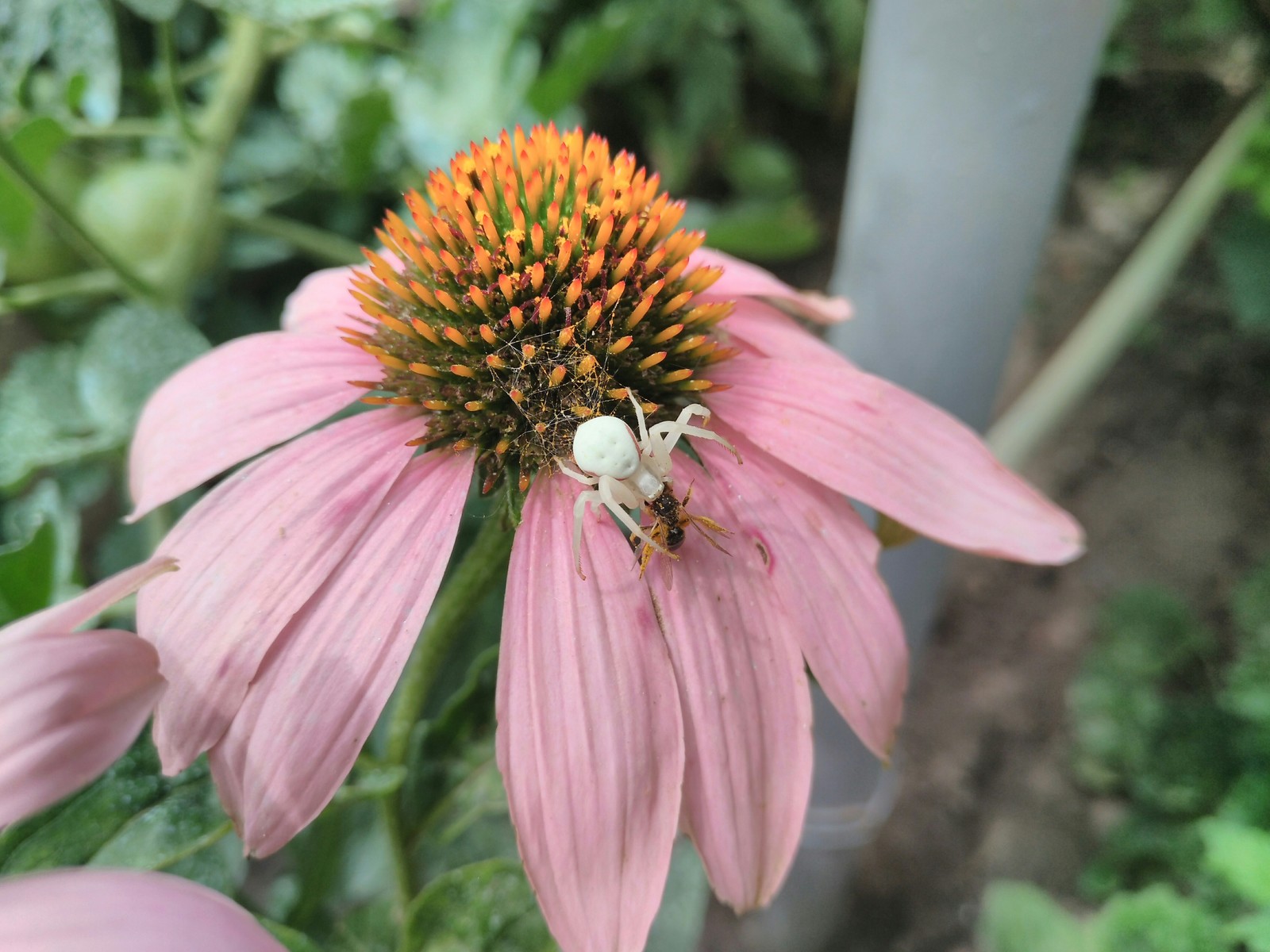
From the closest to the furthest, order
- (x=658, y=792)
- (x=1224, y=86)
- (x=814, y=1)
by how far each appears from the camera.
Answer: (x=658, y=792) < (x=1224, y=86) < (x=814, y=1)

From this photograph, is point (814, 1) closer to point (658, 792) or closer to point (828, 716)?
point (828, 716)

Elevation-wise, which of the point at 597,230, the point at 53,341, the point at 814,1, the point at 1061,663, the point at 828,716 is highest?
the point at 814,1

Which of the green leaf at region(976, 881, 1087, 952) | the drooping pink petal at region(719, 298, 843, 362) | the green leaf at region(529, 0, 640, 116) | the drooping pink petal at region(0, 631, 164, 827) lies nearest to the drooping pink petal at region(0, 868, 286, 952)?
the drooping pink petal at region(0, 631, 164, 827)

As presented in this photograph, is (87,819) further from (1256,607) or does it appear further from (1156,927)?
(1256,607)

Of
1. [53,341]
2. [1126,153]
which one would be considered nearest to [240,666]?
[53,341]

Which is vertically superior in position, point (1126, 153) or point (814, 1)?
point (814, 1)

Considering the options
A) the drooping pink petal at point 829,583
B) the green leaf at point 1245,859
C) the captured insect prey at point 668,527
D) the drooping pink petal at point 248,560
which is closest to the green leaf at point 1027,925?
the green leaf at point 1245,859

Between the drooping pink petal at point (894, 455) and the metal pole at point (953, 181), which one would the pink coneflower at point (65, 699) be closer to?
the drooping pink petal at point (894, 455)
